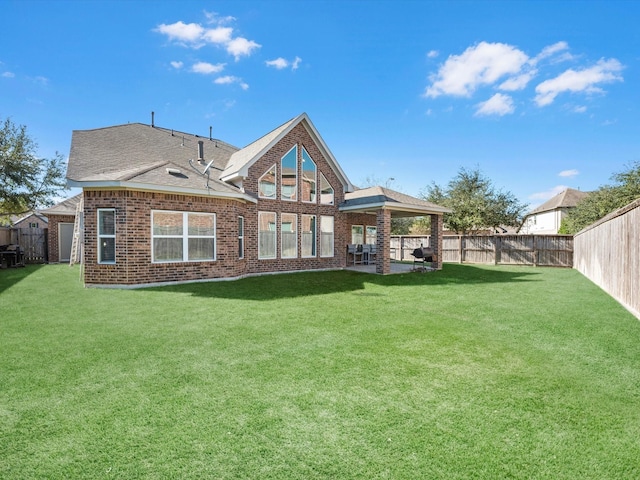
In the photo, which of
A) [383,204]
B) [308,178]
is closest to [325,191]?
[308,178]

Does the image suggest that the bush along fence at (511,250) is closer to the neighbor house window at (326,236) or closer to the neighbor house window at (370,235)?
the neighbor house window at (370,235)

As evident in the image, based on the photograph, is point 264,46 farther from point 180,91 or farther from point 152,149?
point 152,149

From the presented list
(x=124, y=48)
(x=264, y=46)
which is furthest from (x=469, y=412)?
(x=124, y=48)

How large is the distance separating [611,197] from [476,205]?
793 centimetres

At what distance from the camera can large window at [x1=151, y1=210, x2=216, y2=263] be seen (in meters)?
10.3

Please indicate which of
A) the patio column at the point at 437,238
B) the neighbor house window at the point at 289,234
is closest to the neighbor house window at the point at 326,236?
the neighbor house window at the point at 289,234

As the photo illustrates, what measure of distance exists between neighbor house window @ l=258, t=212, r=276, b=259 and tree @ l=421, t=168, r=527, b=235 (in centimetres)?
1521

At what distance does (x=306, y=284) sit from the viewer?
10.8m

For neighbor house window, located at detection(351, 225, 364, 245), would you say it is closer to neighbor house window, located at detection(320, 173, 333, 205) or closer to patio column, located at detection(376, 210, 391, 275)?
neighbor house window, located at detection(320, 173, 333, 205)

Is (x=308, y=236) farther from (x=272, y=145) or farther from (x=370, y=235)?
(x=370, y=235)

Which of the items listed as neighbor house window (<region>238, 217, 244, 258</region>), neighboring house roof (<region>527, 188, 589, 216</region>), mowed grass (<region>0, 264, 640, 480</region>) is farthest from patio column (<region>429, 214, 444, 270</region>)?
neighboring house roof (<region>527, 188, 589, 216</region>)

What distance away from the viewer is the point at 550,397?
3.36 m

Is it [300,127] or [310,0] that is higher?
[310,0]

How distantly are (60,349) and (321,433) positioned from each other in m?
4.12
